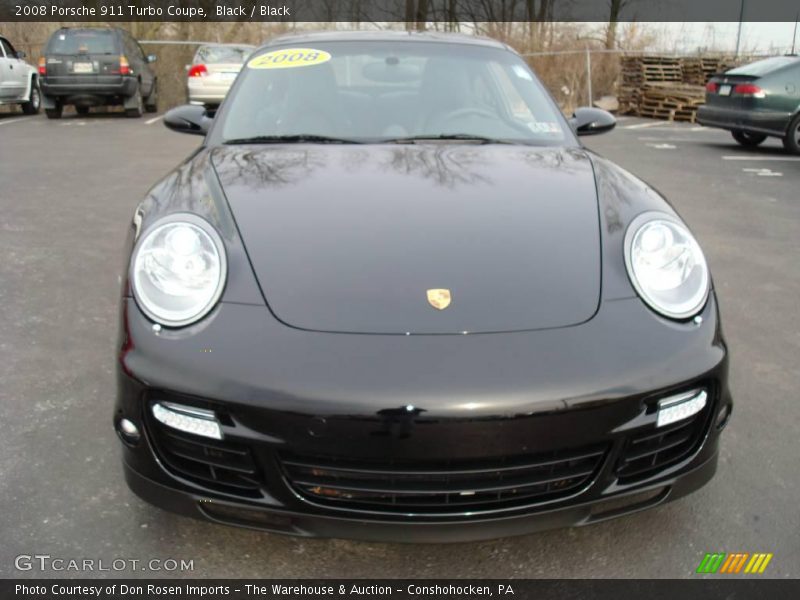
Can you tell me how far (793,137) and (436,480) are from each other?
9.83 m

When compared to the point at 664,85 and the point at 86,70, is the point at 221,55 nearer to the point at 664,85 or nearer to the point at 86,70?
the point at 86,70

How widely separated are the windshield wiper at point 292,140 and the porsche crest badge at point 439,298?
1134 mm

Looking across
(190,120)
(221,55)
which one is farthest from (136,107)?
(190,120)

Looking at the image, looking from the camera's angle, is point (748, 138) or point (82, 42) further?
point (82, 42)

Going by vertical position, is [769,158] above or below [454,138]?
below

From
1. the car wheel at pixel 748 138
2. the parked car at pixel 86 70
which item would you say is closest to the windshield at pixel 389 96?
the car wheel at pixel 748 138

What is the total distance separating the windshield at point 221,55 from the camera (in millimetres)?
13789

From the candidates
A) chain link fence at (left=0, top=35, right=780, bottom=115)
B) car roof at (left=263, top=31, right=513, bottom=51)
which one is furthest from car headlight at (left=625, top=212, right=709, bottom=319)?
chain link fence at (left=0, top=35, right=780, bottom=115)

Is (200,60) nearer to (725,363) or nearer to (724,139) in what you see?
(724,139)

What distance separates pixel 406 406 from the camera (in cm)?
158

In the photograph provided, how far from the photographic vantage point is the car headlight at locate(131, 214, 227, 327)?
1812 millimetres

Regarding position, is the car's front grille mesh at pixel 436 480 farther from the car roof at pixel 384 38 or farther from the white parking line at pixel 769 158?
the white parking line at pixel 769 158

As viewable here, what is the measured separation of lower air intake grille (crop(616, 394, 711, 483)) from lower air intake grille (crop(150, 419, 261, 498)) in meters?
0.88
